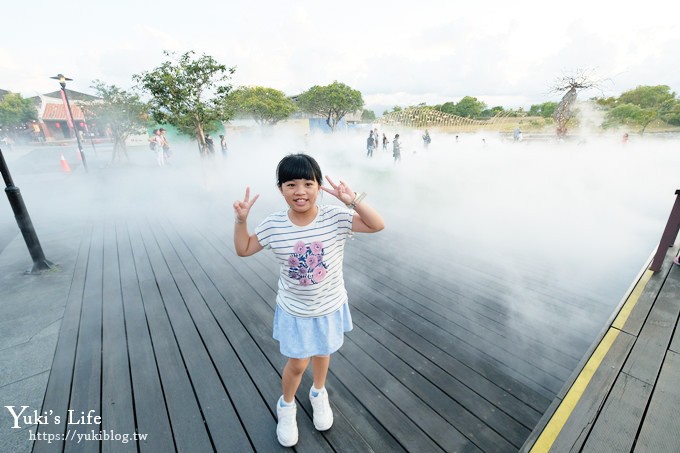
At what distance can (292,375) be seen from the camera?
5.96 ft

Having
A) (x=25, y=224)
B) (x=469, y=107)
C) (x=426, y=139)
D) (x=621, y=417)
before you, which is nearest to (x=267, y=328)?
(x=621, y=417)

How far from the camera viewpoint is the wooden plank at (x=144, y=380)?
1.95 m

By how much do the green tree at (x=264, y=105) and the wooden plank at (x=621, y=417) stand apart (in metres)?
35.2

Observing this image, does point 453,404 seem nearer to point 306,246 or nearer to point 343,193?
point 306,246

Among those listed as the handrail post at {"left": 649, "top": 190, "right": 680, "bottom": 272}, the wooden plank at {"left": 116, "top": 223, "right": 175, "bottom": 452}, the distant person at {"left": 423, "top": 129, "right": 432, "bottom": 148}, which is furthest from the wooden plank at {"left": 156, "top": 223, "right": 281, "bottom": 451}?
the distant person at {"left": 423, "top": 129, "right": 432, "bottom": 148}

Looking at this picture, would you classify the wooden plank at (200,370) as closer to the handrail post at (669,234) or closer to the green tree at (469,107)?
the handrail post at (669,234)

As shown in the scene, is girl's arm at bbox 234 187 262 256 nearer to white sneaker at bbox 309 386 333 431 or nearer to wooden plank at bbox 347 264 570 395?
white sneaker at bbox 309 386 333 431

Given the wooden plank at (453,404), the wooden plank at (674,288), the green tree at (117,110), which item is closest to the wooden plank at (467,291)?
the wooden plank at (674,288)

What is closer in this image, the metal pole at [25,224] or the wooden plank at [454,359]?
the wooden plank at [454,359]

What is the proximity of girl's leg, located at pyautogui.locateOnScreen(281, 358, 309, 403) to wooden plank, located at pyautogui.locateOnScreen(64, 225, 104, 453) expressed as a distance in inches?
49.4

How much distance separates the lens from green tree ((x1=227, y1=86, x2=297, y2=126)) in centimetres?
3275

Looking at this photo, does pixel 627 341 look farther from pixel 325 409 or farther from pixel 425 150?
pixel 425 150

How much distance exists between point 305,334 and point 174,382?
145cm

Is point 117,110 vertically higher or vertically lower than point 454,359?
higher
